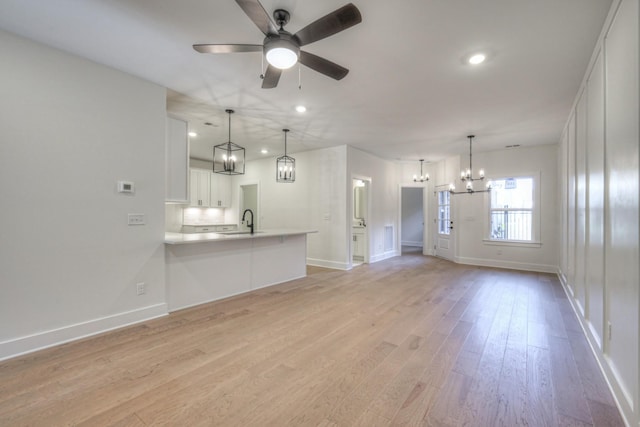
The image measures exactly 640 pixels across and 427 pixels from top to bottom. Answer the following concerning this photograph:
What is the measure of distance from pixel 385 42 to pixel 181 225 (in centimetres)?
674

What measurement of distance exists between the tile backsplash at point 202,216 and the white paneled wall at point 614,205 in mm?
7829

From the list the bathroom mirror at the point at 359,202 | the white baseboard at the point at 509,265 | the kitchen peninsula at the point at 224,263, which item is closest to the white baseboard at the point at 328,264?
the kitchen peninsula at the point at 224,263

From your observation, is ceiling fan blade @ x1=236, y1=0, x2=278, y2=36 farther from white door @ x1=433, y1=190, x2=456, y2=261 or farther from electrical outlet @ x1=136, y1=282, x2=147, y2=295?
white door @ x1=433, y1=190, x2=456, y2=261

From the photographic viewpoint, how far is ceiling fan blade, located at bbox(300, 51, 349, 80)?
219cm

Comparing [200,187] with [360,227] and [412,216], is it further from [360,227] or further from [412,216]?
[412,216]

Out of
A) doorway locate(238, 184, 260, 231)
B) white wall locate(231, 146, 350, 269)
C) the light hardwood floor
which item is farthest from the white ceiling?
doorway locate(238, 184, 260, 231)

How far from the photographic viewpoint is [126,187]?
121 inches

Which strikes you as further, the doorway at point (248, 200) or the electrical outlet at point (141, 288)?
the doorway at point (248, 200)

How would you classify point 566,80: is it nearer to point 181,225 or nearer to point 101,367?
point 101,367

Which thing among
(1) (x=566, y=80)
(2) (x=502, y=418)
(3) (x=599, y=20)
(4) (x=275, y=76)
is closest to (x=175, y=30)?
(4) (x=275, y=76)

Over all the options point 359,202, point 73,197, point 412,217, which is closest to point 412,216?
point 412,217

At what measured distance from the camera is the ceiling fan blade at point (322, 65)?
219 centimetres

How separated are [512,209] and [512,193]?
1.22 feet

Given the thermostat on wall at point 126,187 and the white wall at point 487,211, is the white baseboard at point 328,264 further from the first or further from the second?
the thermostat on wall at point 126,187
